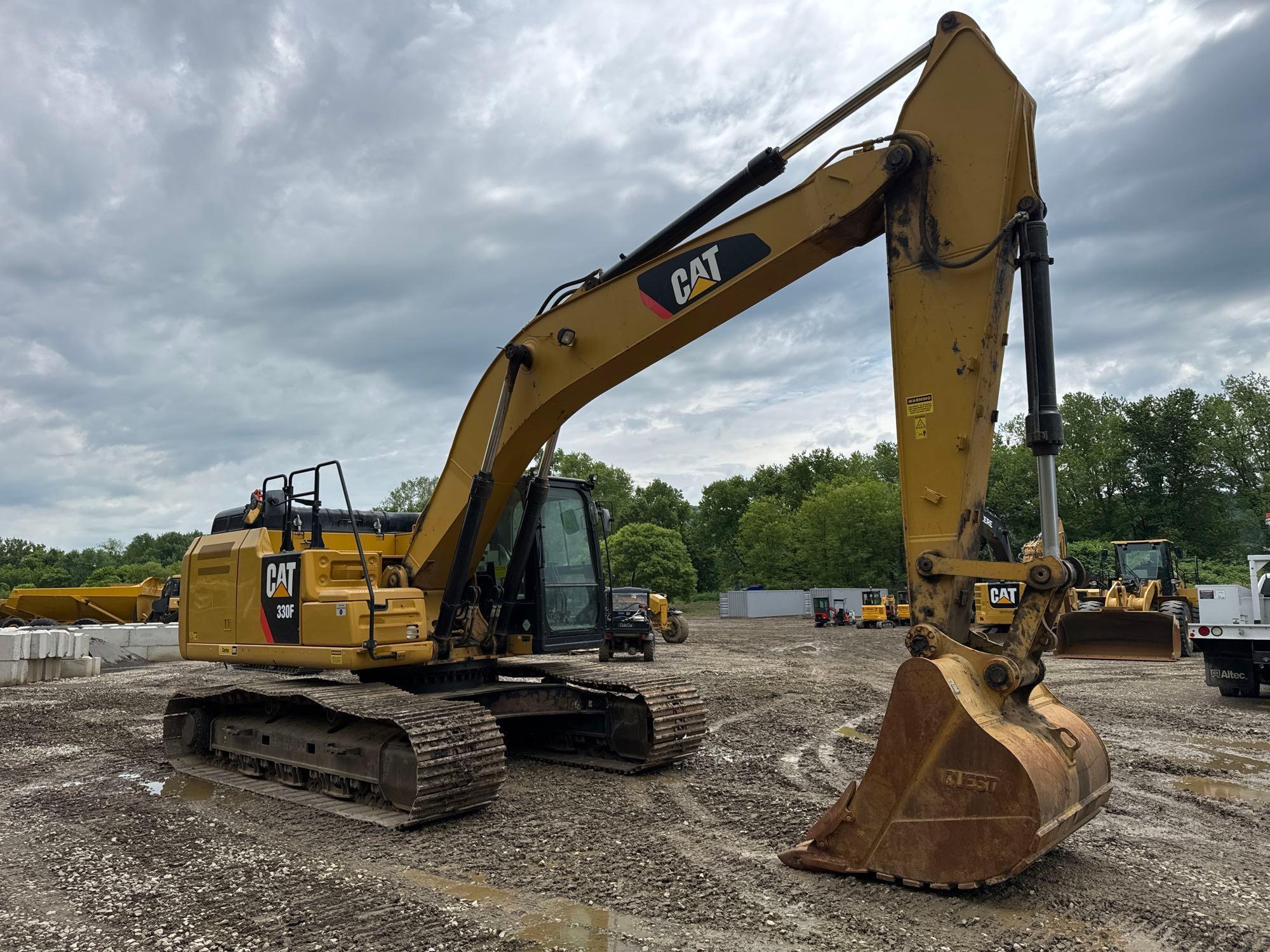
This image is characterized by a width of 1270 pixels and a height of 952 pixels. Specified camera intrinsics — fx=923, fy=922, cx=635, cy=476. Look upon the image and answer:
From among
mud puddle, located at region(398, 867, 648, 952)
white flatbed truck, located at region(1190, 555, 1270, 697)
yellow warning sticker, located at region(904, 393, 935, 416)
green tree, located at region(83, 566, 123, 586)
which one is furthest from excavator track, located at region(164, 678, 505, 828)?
green tree, located at region(83, 566, 123, 586)

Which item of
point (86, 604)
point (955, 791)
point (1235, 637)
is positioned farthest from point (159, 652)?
point (955, 791)

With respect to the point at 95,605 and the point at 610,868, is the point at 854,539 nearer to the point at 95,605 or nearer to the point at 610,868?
the point at 95,605

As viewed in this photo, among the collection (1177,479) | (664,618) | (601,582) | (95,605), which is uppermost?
(1177,479)

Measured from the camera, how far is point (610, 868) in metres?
5.09

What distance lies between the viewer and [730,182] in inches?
239

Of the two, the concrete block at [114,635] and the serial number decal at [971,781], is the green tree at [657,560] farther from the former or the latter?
the serial number decal at [971,781]

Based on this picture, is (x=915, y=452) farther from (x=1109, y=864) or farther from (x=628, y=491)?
(x=628, y=491)

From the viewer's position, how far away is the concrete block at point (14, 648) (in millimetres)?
16438

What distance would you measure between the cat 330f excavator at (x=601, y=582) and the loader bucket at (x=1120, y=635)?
12.5m

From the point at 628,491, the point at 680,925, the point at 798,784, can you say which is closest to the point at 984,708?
the point at 680,925

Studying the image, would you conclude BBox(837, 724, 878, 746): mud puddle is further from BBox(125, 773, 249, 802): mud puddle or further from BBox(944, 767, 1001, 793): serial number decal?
BBox(125, 773, 249, 802): mud puddle

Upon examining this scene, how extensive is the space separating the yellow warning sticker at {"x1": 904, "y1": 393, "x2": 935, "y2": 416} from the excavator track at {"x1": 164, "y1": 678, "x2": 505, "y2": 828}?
355 centimetres

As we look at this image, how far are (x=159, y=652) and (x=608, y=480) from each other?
6814 centimetres

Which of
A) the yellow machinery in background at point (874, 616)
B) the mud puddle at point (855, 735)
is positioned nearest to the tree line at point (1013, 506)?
the yellow machinery in background at point (874, 616)
